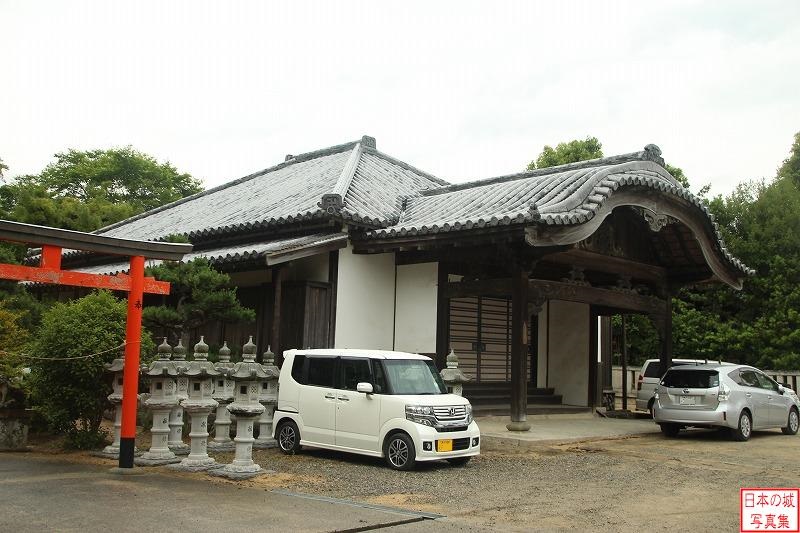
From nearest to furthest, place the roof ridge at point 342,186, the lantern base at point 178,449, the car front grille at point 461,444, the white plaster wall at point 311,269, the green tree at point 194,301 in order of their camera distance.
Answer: the car front grille at point 461,444 < the lantern base at point 178,449 < the green tree at point 194,301 < the roof ridge at point 342,186 < the white plaster wall at point 311,269

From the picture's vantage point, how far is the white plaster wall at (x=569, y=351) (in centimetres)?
1920

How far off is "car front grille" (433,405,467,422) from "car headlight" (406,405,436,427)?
10cm

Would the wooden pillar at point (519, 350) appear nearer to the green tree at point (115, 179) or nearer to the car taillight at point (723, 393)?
the car taillight at point (723, 393)

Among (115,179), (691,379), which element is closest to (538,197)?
(691,379)

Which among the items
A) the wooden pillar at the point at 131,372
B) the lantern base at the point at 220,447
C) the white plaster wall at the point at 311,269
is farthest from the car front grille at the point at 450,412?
the white plaster wall at the point at 311,269

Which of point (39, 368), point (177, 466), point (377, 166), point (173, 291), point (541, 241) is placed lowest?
point (177, 466)

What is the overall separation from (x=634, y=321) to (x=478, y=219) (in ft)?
63.5

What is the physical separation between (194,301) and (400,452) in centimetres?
507

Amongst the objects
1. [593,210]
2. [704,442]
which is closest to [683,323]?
[704,442]

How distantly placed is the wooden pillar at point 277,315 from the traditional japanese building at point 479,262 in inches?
1.5

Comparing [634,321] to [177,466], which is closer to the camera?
[177,466]

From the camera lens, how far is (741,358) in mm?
26312

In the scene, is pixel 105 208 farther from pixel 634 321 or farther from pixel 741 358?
pixel 741 358

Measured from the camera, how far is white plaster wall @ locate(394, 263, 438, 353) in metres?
15.7
